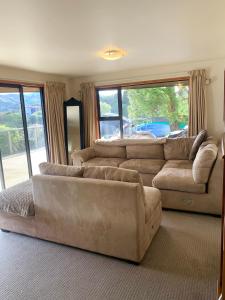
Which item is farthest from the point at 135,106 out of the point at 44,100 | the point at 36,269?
the point at 36,269

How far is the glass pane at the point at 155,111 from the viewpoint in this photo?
4934 mm

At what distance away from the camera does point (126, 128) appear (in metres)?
5.59

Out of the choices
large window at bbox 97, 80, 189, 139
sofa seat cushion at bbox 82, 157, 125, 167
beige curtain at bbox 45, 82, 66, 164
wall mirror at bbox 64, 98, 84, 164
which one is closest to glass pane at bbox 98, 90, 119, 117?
large window at bbox 97, 80, 189, 139

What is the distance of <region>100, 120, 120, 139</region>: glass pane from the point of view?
5.69 metres

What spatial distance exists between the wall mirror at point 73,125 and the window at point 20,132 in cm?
56

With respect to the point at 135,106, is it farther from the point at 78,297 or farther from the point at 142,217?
the point at 78,297

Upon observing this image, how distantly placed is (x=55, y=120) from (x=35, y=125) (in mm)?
459

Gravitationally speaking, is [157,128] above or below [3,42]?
below

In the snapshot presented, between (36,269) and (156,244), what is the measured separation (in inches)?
49.5

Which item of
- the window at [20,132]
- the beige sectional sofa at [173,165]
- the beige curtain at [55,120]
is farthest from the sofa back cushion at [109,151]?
the window at [20,132]

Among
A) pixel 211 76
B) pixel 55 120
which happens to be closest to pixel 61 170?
pixel 55 120

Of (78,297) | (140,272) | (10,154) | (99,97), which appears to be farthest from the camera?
(99,97)

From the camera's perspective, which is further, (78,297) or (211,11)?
(211,11)

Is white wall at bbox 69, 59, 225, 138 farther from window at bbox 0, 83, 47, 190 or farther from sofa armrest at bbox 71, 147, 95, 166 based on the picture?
window at bbox 0, 83, 47, 190
